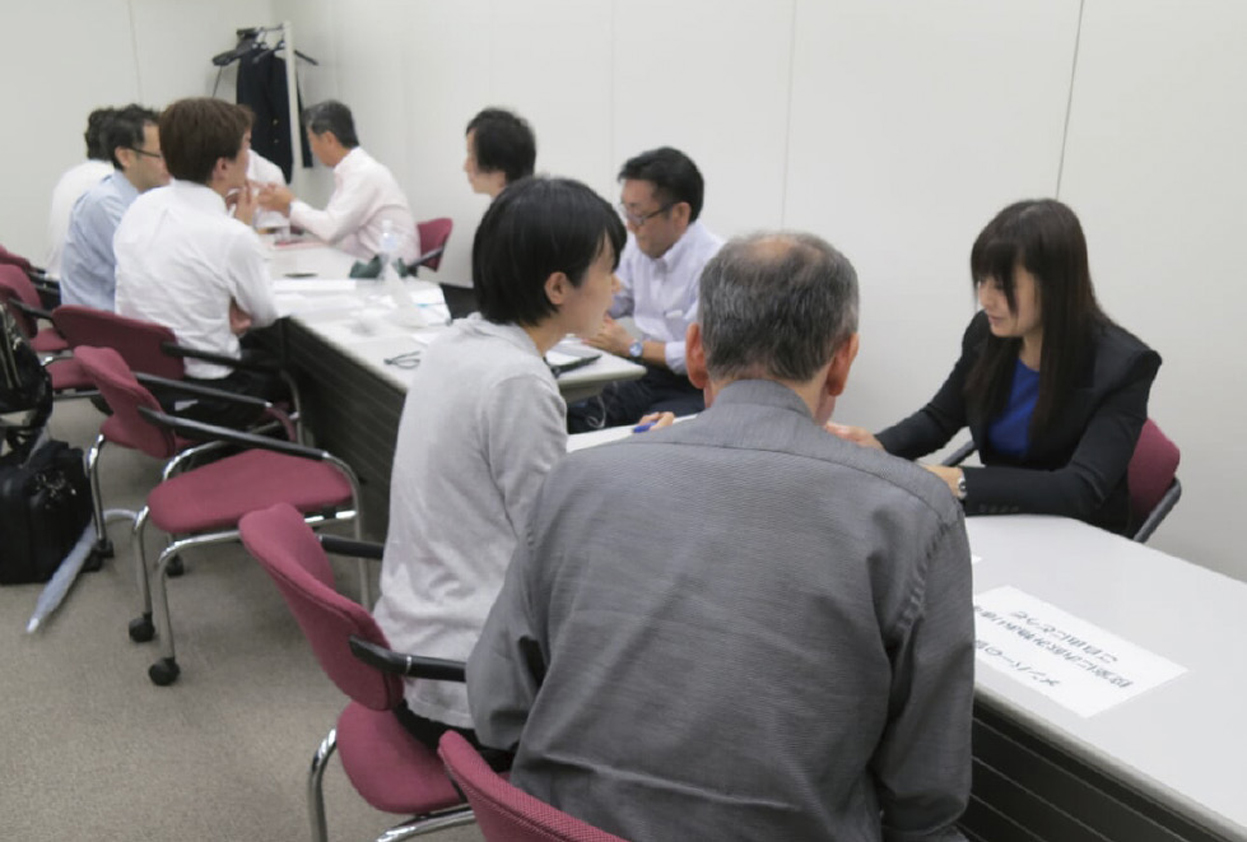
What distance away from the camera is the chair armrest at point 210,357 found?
291 centimetres

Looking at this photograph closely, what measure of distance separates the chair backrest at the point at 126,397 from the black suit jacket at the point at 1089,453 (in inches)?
75.2

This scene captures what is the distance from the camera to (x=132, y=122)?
3832 mm

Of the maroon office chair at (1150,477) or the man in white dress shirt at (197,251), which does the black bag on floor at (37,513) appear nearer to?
the man in white dress shirt at (197,251)

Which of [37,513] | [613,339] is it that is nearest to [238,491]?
[37,513]

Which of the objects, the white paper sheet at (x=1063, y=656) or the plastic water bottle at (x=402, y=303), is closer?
the white paper sheet at (x=1063, y=656)

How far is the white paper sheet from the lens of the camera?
1.22m

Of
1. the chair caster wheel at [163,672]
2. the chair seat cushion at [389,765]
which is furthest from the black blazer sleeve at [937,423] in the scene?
the chair caster wheel at [163,672]

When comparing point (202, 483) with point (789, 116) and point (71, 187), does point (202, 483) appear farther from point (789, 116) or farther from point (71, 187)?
point (71, 187)

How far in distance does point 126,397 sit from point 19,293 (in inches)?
72.7

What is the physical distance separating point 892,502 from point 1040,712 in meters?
0.44

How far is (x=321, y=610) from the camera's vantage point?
1.31 meters

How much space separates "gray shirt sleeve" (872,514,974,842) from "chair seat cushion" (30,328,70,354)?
12.7ft

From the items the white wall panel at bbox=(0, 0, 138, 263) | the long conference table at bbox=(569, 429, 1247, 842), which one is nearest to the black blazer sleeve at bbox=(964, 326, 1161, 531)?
the long conference table at bbox=(569, 429, 1247, 842)

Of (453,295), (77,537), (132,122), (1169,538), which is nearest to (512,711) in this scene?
(1169,538)
